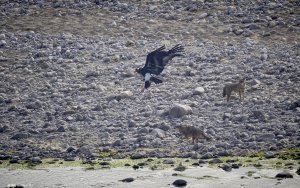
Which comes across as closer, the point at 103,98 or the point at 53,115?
the point at 53,115

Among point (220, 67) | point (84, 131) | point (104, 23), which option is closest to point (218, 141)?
point (84, 131)

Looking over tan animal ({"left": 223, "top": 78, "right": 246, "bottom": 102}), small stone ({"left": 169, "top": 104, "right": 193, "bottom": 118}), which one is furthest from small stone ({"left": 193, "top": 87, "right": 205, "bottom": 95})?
small stone ({"left": 169, "top": 104, "right": 193, "bottom": 118})

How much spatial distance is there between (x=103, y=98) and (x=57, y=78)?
5.93ft

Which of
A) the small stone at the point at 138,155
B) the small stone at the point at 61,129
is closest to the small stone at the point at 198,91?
the small stone at the point at 61,129

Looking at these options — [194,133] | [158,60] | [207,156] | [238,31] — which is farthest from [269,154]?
[238,31]

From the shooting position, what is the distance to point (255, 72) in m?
16.5

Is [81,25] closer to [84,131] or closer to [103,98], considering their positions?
[103,98]

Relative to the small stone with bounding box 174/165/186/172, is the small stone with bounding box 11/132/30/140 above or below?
below

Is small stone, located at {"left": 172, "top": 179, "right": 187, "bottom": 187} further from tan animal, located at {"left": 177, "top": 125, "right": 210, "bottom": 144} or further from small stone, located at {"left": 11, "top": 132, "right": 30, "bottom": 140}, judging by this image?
small stone, located at {"left": 11, "top": 132, "right": 30, "bottom": 140}

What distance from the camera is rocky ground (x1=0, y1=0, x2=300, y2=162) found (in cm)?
1291

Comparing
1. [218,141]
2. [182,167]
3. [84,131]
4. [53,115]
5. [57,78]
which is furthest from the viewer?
[57,78]

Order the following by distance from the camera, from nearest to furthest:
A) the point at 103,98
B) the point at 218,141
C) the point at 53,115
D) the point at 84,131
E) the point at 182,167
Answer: the point at 182,167 < the point at 218,141 < the point at 84,131 < the point at 53,115 < the point at 103,98

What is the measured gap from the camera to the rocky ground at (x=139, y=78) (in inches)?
508

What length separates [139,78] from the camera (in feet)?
55.4
